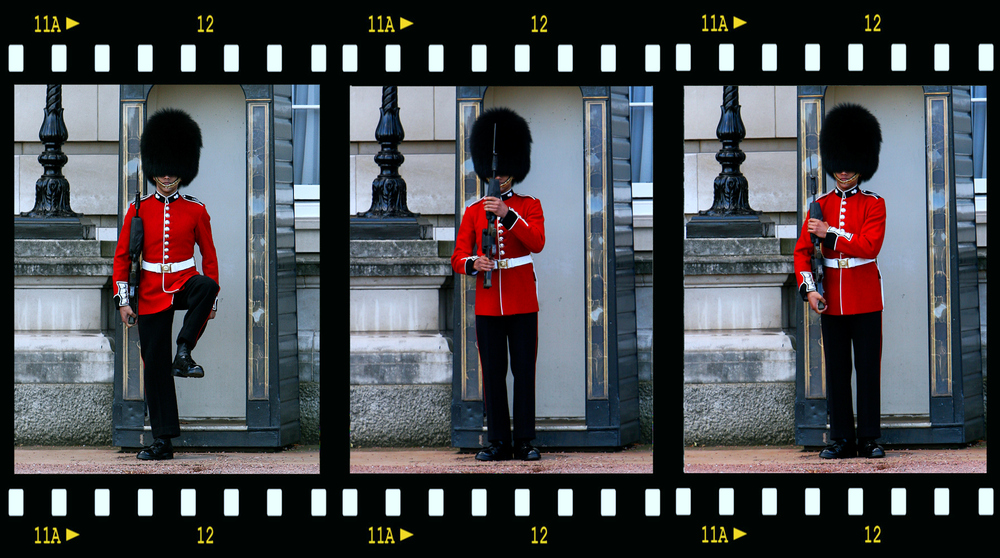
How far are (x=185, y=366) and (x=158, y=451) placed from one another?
520 millimetres

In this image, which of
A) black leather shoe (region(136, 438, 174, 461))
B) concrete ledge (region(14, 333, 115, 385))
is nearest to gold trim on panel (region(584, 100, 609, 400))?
black leather shoe (region(136, 438, 174, 461))

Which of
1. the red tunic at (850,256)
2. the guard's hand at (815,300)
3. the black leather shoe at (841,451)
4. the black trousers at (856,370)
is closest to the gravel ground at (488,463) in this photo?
the black leather shoe at (841,451)

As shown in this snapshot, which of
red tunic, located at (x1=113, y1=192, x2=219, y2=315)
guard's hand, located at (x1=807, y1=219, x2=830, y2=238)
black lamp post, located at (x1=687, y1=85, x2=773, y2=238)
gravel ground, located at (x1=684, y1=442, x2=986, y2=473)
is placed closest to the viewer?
gravel ground, located at (x1=684, y1=442, x2=986, y2=473)

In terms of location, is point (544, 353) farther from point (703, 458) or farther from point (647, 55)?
point (647, 55)

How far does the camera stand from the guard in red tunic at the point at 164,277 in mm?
5477

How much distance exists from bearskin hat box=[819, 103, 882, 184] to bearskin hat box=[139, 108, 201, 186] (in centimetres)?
316

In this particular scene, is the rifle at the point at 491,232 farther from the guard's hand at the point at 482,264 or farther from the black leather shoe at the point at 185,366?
the black leather shoe at the point at 185,366

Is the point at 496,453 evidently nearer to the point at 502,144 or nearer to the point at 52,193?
the point at 502,144

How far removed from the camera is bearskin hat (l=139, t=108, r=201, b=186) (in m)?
5.57

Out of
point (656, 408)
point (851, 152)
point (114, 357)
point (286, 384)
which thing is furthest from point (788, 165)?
point (114, 357)

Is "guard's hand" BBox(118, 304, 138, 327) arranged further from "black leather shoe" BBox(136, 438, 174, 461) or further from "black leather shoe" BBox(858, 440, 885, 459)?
"black leather shoe" BBox(858, 440, 885, 459)

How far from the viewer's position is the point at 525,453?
5.44 metres

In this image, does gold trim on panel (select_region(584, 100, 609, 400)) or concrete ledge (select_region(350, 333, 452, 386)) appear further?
concrete ledge (select_region(350, 333, 452, 386))

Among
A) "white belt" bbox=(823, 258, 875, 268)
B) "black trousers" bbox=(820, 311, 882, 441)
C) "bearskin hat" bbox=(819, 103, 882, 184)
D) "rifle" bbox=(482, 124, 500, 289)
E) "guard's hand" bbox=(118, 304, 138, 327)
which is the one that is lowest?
"black trousers" bbox=(820, 311, 882, 441)
